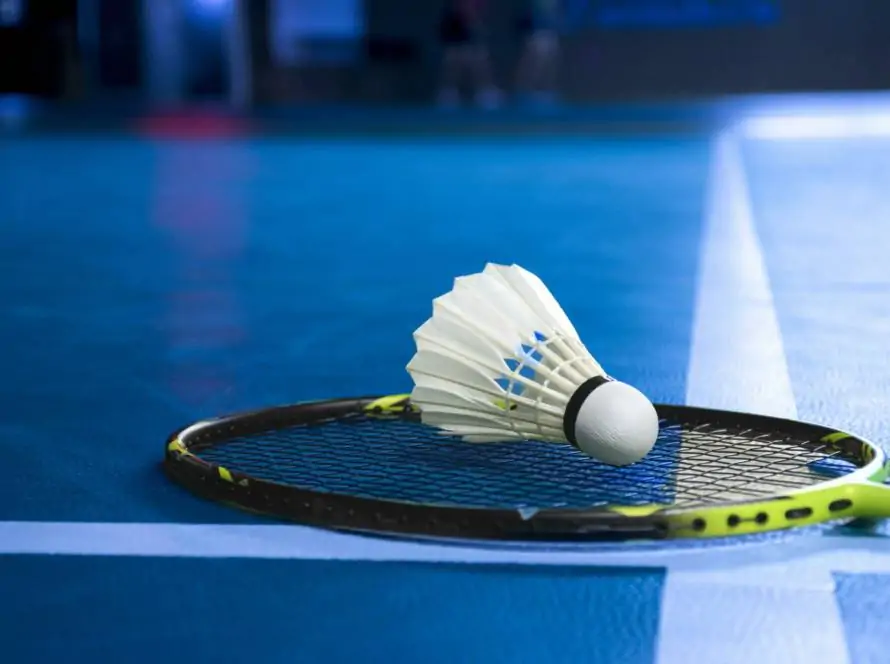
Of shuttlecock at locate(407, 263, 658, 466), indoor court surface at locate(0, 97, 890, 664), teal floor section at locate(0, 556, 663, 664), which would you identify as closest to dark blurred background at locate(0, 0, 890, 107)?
indoor court surface at locate(0, 97, 890, 664)

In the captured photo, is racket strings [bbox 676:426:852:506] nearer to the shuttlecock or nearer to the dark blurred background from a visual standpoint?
the shuttlecock

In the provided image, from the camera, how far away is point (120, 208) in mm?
6770

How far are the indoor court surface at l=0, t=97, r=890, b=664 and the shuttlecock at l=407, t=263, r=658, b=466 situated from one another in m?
0.26

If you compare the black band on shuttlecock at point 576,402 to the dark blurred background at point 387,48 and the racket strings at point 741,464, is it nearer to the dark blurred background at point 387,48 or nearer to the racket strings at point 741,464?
the racket strings at point 741,464

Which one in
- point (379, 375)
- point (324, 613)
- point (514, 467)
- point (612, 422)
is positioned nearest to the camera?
point (324, 613)

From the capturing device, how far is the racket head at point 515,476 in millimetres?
1583

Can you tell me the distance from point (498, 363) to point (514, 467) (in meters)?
0.14

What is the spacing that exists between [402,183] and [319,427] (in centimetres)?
606

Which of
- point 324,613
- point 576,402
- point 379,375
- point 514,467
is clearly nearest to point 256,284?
point 379,375

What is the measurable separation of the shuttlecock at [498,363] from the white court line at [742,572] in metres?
0.30

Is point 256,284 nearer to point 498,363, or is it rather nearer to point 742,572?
point 498,363

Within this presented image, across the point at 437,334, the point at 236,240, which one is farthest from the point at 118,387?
the point at 236,240

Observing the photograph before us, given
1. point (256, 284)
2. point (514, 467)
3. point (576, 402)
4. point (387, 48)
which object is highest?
point (387, 48)

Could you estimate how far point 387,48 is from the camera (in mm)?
23125
